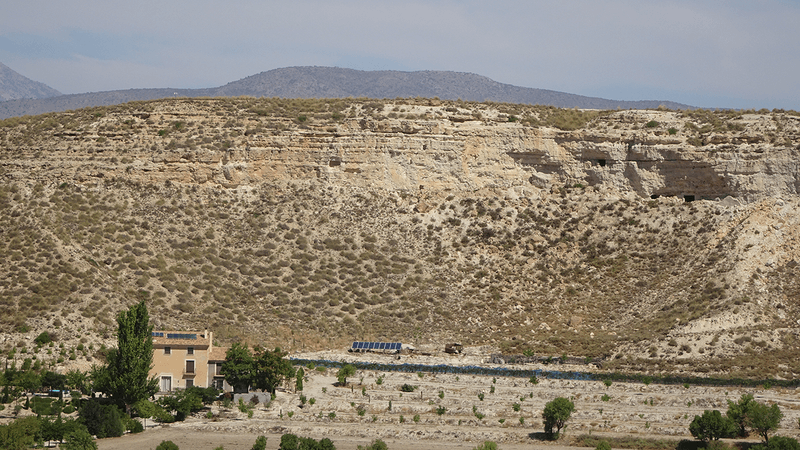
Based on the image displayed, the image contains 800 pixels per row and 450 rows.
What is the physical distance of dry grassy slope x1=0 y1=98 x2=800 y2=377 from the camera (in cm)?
5072

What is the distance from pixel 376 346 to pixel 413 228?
11671 millimetres

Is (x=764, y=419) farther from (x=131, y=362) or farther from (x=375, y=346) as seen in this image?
(x=131, y=362)

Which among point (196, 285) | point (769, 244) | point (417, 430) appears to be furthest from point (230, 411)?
point (769, 244)

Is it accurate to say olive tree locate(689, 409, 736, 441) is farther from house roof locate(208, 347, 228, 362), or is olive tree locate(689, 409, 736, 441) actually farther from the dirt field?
house roof locate(208, 347, 228, 362)

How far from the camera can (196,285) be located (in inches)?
2167

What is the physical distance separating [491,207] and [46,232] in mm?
27865

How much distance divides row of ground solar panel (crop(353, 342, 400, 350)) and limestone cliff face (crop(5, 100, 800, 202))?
14.8 meters

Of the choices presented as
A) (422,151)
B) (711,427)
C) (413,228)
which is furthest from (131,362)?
(422,151)

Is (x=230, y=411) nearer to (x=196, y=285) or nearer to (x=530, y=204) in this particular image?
(x=196, y=285)

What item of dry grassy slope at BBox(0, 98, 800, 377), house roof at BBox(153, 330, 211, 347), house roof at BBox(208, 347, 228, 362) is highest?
dry grassy slope at BBox(0, 98, 800, 377)

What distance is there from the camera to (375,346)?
51312 millimetres

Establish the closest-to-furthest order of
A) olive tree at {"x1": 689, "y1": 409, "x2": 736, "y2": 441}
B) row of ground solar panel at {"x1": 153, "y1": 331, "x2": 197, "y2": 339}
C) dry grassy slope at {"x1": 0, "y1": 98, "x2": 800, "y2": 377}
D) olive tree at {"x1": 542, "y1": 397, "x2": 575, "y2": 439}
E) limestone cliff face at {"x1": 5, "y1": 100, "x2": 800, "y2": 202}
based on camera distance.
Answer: olive tree at {"x1": 689, "y1": 409, "x2": 736, "y2": 441} → olive tree at {"x1": 542, "y1": 397, "x2": 575, "y2": 439} → row of ground solar panel at {"x1": 153, "y1": 331, "x2": 197, "y2": 339} → dry grassy slope at {"x1": 0, "y1": 98, "x2": 800, "y2": 377} → limestone cliff face at {"x1": 5, "y1": 100, "x2": 800, "y2": 202}

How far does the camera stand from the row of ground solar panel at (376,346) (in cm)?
5116

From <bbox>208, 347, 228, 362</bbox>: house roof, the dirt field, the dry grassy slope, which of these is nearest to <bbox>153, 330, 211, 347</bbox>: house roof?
<bbox>208, 347, 228, 362</bbox>: house roof
